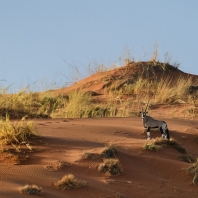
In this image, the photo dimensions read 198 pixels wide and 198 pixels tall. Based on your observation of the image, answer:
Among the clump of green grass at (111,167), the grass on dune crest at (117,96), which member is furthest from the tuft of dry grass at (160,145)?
the grass on dune crest at (117,96)

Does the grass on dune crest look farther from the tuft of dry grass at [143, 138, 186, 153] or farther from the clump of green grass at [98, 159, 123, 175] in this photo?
the clump of green grass at [98, 159, 123, 175]

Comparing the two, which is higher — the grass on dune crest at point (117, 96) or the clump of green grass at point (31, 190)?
the grass on dune crest at point (117, 96)

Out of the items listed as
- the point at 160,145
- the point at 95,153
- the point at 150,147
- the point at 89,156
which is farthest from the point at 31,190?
the point at 160,145

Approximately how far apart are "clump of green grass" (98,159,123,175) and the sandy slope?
9cm

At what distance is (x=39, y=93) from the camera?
22297mm

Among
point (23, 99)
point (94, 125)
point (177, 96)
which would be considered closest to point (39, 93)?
point (23, 99)

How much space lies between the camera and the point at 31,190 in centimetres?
877

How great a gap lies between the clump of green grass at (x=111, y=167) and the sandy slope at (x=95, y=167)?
94 millimetres

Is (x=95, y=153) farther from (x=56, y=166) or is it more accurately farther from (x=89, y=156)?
(x=56, y=166)

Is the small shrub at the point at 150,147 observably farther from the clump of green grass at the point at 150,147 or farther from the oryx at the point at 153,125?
the oryx at the point at 153,125

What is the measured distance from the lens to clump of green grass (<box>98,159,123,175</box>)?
10.3 metres

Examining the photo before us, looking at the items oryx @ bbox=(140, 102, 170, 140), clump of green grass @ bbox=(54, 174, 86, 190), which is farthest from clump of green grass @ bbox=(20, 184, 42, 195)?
oryx @ bbox=(140, 102, 170, 140)

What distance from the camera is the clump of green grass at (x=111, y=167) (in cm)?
1028

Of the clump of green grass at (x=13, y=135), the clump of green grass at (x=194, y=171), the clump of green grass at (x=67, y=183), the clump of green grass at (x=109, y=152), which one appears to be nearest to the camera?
the clump of green grass at (x=67, y=183)
